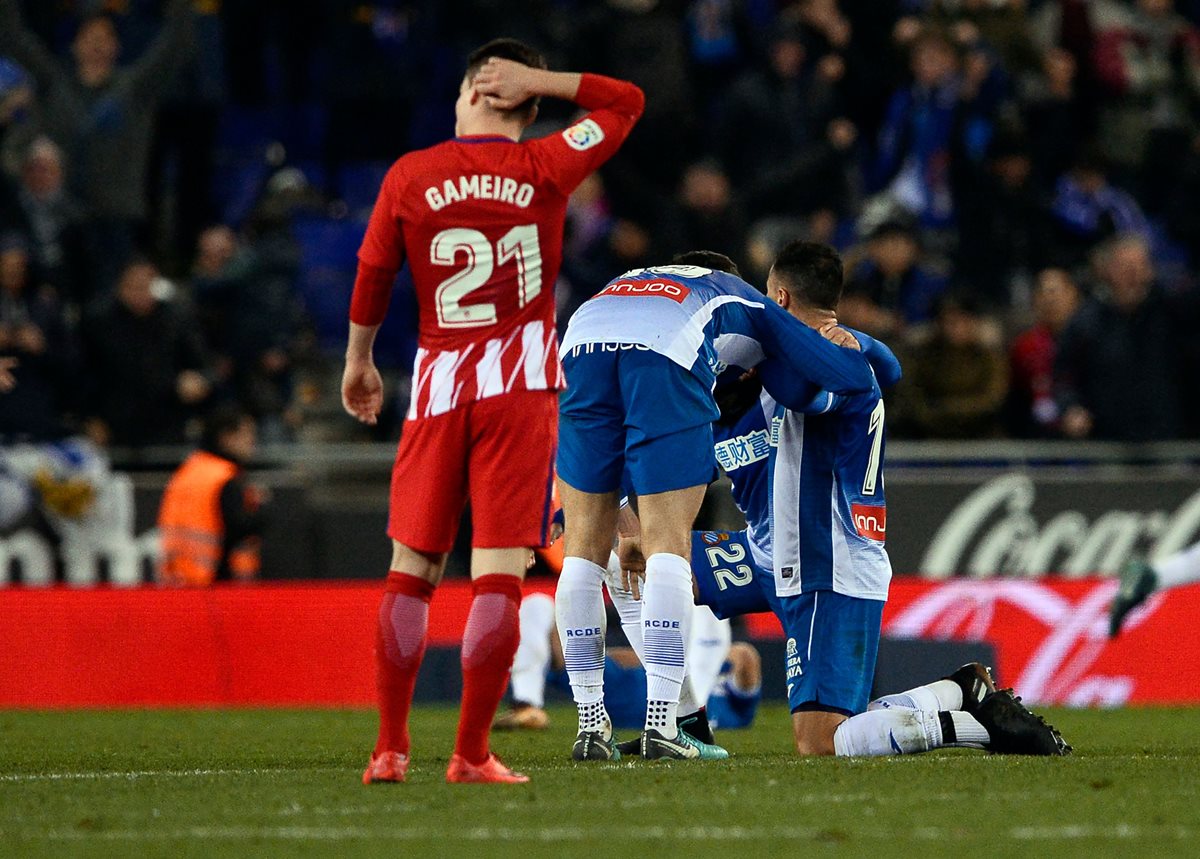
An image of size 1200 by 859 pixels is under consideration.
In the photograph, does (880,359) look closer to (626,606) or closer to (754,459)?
(754,459)

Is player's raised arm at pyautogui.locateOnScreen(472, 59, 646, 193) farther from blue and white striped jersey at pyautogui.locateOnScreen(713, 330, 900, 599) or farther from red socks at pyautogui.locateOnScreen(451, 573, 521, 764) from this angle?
blue and white striped jersey at pyautogui.locateOnScreen(713, 330, 900, 599)

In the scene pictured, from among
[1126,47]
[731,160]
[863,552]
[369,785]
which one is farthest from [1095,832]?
[1126,47]

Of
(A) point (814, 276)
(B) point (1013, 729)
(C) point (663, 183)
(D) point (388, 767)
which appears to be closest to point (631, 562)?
(A) point (814, 276)

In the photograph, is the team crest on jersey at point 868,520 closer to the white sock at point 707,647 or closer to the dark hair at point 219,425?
the white sock at point 707,647

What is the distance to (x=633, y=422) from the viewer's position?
6.95 meters

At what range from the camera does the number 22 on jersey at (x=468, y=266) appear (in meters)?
6.02

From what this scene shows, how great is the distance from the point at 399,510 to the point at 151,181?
11154 mm

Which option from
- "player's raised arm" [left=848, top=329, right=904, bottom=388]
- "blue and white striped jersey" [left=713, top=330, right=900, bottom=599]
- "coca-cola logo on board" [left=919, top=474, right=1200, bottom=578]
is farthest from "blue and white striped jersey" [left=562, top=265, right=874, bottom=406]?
"coca-cola logo on board" [left=919, top=474, right=1200, bottom=578]

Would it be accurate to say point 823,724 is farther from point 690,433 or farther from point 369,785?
point 369,785

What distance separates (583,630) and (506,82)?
207cm

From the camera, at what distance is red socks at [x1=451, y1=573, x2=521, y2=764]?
588 cm

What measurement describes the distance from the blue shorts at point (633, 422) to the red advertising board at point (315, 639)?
5546 millimetres

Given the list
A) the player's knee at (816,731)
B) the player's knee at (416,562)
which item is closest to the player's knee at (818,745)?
the player's knee at (816,731)

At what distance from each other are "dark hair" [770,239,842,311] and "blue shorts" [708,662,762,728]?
2759 millimetres
